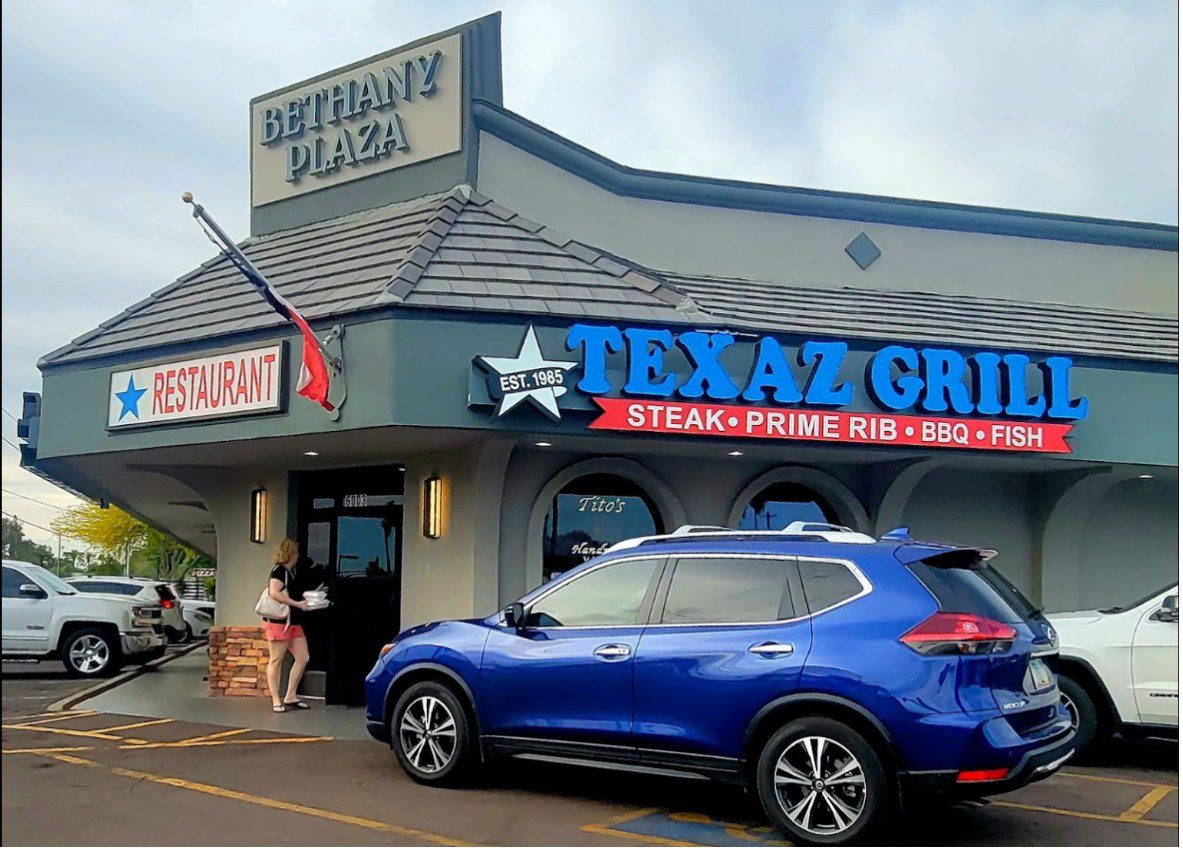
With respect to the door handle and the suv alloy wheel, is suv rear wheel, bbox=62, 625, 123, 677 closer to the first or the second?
the suv alloy wheel

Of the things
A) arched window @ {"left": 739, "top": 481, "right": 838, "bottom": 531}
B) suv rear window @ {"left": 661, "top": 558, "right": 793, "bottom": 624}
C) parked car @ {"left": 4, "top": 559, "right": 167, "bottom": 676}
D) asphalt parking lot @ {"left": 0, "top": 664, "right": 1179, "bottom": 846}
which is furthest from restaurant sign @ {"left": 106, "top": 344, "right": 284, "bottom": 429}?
parked car @ {"left": 4, "top": 559, "right": 167, "bottom": 676}

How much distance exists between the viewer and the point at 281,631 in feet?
40.5

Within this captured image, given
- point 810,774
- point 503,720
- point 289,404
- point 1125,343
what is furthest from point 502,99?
point 810,774

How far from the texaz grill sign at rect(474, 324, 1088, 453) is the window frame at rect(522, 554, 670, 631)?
Result: 125 inches

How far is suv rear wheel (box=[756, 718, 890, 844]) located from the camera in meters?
6.46

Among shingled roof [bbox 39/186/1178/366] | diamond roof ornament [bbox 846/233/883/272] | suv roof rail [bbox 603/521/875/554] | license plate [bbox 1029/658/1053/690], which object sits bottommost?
license plate [bbox 1029/658/1053/690]

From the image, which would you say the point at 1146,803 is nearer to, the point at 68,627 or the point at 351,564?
the point at 351,564

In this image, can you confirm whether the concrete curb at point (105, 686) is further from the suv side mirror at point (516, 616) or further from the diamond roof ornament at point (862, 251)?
the diamond roof ornament at point (862, 251)

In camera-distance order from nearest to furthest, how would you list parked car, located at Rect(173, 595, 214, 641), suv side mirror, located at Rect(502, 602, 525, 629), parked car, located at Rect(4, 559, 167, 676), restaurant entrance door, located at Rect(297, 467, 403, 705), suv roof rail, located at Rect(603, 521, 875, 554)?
suv roof rail, located at Rect(603, 521, 875, 554)
suv side mirror, located at Rect(502, 602, 525, 629)
restaurant entrance door, located at Rect(297, 467, 403, 705)
parked car, located at Rect(4, 559, 167, 676)
parked car, located at Rect(173, 595, 214, 641)

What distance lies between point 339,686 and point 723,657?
725 cm

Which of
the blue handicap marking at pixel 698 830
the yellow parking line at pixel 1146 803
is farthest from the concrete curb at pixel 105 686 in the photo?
the yellow parking line at pixel 1146 803

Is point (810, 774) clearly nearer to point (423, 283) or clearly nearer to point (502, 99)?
point (423, 283)

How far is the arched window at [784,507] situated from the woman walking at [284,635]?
4953 mm

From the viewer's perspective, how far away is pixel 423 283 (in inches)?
454
